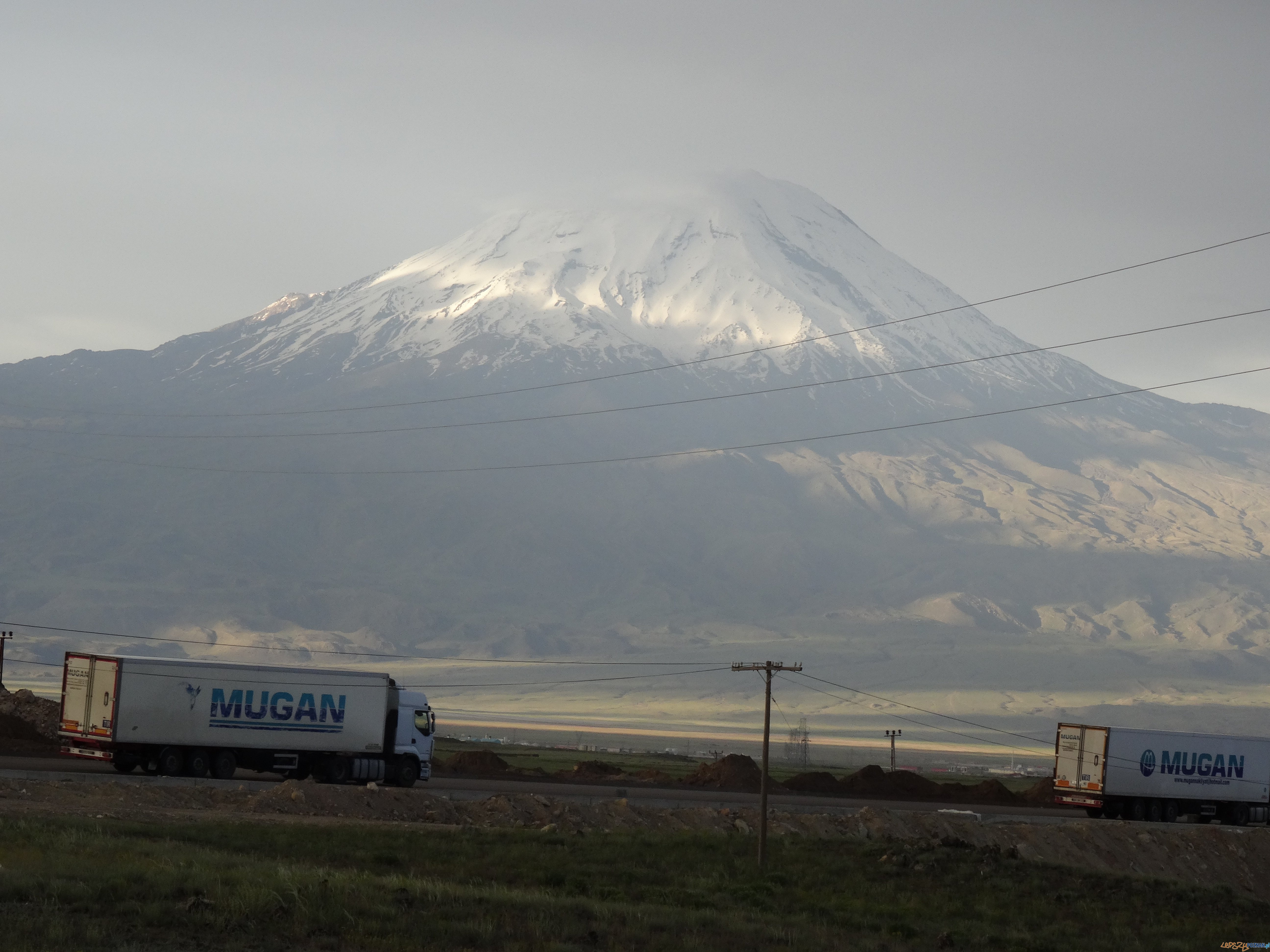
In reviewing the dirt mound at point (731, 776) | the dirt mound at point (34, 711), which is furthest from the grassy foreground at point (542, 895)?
the dirt mound at point (34, 711)

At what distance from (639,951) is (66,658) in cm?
3186

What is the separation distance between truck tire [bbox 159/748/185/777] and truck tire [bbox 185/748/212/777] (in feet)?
0.53

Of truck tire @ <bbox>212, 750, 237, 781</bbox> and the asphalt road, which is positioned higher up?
truck tire @ <bbox>212, 750, 237, 781</bbox>

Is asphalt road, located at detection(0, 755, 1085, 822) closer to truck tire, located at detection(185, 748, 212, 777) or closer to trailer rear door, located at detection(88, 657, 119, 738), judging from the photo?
truck tire, located at detection(185, 748, 212, 777)

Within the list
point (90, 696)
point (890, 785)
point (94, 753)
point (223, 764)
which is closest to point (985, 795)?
point (890, 785)

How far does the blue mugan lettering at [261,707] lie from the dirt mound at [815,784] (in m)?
29.1

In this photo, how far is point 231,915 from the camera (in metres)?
22.0

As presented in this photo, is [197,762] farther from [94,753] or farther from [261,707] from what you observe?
[94,753]

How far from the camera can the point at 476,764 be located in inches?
2709

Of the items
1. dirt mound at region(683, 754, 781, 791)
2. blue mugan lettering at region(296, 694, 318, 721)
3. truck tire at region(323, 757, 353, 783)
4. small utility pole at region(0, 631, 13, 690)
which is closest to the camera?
blue mugan lettering at region(296, 694, 318, 721)

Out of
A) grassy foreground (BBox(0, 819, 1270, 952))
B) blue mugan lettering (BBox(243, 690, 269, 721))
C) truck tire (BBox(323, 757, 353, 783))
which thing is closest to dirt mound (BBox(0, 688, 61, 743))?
blue mugan lettering (BBox(243, 690, 269, 721))

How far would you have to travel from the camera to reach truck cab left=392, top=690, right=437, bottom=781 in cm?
5141

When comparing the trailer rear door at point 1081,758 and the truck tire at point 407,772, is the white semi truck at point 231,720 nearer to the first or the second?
the truck tire at point 407,772

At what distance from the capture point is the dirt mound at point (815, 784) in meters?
69.2
